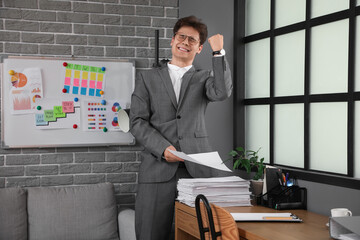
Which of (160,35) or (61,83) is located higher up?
(160,35)

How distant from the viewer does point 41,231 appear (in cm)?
333

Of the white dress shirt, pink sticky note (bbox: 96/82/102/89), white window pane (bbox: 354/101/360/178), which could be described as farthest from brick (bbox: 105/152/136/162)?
white window pane (bbox: 354/101/360/178)

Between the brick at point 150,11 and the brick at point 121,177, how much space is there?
1.25 m

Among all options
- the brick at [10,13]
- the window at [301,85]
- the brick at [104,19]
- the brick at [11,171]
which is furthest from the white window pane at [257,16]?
A: the brick at [11,171]

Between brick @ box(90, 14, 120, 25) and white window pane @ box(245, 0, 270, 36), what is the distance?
0.98m

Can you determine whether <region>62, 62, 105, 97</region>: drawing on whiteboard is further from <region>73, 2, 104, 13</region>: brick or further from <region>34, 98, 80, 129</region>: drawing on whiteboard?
<region>73, 2, 104, 13</region>: brick

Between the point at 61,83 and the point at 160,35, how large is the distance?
86cm

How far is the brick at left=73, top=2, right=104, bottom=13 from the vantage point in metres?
3.69

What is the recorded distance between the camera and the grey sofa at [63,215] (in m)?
3.27

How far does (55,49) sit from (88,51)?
0.24 m

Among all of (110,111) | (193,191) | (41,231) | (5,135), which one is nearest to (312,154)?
(193,191)

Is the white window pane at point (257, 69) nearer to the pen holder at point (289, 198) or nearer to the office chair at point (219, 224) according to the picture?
the pen holder at point (289, 198)

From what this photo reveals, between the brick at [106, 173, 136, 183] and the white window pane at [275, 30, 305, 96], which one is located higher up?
the white window pane at [275, 30, 305, 96]

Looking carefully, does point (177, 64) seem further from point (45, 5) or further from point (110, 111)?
point (45, 5)
